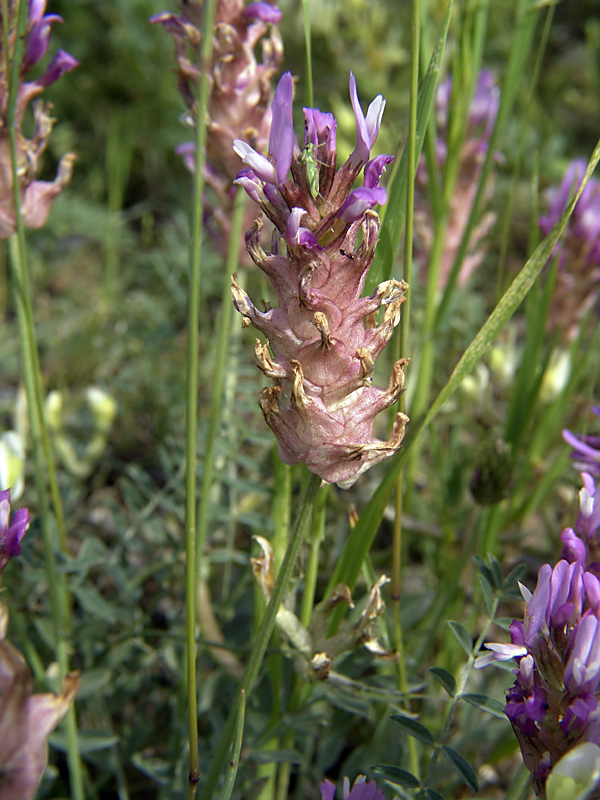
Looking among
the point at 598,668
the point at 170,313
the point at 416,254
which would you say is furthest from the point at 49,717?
the point at 170,313

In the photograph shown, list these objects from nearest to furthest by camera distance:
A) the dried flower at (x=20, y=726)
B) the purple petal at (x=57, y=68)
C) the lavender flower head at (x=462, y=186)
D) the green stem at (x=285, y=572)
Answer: the dried flower at (x=20, y=726) → the green stem at (x=285, y=572) → the purple petal at (x=57, y=68) → the lavender flower head at (x=462, y=186)

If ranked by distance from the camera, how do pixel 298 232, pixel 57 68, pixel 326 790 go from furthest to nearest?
pixel 57 68
pixel 326 790
pixel 298 232

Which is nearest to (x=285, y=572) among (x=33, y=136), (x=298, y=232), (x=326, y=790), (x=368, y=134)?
(x=326, y=790)

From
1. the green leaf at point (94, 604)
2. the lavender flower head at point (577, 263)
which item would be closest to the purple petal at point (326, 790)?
the green leaf at point (94, 604)

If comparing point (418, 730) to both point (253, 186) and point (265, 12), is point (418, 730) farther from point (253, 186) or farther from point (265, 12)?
point (265, 12)

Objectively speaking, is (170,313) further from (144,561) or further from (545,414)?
(545,414)

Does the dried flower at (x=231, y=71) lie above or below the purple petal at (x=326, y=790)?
above

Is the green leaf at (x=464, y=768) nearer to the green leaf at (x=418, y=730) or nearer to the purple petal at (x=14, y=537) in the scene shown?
the green leaf at (x=418, y=730)
